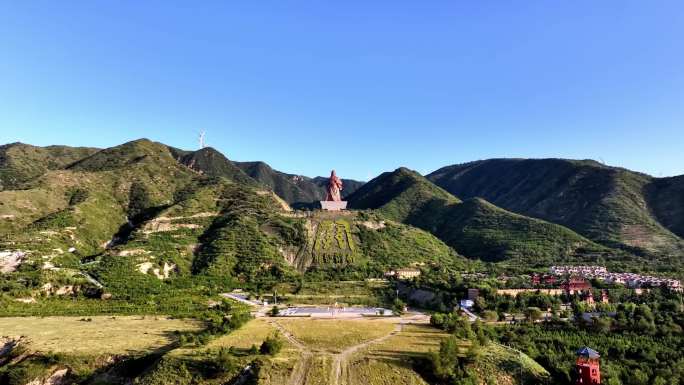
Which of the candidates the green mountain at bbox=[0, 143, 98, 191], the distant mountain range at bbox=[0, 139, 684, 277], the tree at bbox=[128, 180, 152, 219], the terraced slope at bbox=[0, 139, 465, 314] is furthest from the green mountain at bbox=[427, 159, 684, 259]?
the green mountain at bbox=[0, 143, 98, 191]

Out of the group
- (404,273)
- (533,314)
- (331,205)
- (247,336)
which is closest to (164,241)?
(331,205)

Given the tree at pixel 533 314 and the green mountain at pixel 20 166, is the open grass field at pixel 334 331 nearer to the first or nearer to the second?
the tree at pixel 533 314

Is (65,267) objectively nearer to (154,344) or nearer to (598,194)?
(154,344)

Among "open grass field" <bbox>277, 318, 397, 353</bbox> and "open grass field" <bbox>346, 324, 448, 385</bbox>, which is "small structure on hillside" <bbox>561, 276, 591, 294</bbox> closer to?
"open grass field" <bbox>277, 318, 397, 353</bbox>

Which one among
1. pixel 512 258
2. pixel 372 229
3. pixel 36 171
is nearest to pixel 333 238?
pixel 372 229

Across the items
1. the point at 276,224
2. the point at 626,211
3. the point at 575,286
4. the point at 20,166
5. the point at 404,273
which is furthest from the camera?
the point at 20,166

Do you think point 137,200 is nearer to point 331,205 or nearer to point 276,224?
point 276,224
